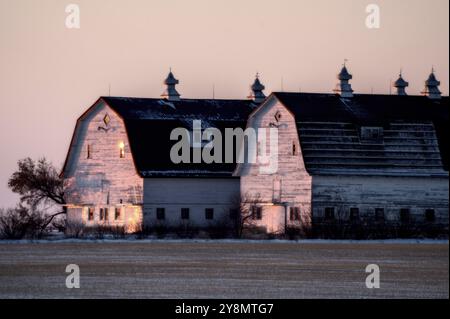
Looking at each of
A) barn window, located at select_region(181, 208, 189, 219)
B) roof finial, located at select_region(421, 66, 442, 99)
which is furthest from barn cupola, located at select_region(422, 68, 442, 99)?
barn window, located at select_region(181, 208, 189, 219)

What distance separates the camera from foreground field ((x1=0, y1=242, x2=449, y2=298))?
4272cm

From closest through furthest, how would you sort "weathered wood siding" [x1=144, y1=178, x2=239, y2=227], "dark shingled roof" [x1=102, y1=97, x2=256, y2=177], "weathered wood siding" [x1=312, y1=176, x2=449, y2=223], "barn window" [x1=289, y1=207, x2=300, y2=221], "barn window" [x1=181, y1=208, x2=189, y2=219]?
"weathered wood siding" [x1=312, y1=176, x2=449, y2=223] < "barn window" [x1=289, y1=207, x2=300, y2=221] < "weathered wood siding" [x1=144, y1=178, x2=239, y2=227] < "dark shingled roof" [x1=102, y1=97, x2=256, y2=177] < "barn window" [x1=181, y1=208, x2=189, y2=219]

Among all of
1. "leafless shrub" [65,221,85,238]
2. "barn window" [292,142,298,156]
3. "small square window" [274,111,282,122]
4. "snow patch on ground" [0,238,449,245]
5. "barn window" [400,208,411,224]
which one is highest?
"small square window" [274,111,282,122]

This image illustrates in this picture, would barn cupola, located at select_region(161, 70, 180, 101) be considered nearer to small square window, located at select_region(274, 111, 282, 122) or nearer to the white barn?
the white barn

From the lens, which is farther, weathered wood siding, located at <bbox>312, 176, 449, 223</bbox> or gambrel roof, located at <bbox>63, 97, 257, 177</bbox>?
gambrel roof, located at <bbox>63, 97, 257, 177</bbox>

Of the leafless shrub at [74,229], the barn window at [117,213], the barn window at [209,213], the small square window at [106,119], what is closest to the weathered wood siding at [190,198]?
the barn window at [209,213]

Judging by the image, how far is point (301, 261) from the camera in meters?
55.5

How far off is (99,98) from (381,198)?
14418 mm

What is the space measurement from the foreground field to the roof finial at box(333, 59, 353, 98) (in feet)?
44.1

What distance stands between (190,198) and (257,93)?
28.2ft

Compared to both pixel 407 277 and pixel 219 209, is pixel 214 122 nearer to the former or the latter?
pixel 219 209

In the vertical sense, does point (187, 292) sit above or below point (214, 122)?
below
